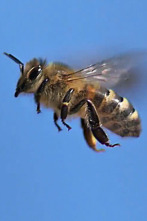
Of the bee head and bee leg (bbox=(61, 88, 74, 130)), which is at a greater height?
the bee head

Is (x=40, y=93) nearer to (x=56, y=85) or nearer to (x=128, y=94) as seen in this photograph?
(x=56, y=85)

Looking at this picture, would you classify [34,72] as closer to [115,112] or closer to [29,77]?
[29,77]

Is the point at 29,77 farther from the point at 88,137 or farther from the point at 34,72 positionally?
the point at 88,137

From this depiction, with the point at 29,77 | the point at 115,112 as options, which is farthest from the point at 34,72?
the point at 115,112

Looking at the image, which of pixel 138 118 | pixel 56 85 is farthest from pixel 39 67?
pixel 138 118

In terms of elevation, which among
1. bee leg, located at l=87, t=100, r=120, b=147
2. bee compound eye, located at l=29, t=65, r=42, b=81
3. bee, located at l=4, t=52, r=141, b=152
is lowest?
bee leg, located at l=87, t=100, r=120, b=147
